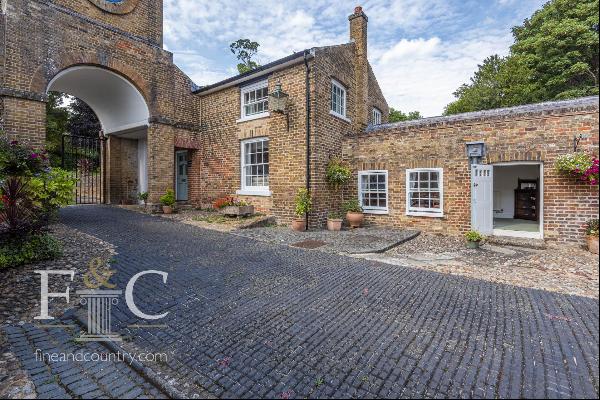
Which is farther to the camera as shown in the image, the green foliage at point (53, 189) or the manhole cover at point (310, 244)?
the manhole cover at point (310, 244)

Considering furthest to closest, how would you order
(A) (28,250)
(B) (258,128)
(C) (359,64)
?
(C) (359,64)
(B) (258,128)
(A) (28,250)

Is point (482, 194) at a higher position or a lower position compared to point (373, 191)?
lower

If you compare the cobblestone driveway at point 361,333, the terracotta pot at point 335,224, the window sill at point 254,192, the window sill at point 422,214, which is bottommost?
the cobblestone driveway at point 361,333

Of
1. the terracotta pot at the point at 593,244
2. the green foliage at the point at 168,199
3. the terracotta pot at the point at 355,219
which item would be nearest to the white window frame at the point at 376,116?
the terracotta pot at the point at 355,219

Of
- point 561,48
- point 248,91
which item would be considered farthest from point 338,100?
point 561,48

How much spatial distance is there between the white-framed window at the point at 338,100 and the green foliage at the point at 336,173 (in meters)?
1.80

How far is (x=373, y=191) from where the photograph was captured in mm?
10266

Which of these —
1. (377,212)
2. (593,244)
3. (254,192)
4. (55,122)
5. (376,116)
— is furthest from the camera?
(55,122)

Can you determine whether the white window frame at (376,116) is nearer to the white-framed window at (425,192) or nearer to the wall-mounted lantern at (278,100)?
the white-framed window at (425,192)

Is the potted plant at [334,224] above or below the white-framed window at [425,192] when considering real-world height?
below

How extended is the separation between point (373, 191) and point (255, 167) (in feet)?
14.6

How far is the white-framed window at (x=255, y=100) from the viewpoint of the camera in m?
10.9

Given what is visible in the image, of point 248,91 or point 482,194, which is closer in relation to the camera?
point 482,194

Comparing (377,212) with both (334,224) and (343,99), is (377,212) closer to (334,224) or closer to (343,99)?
(334,224)
